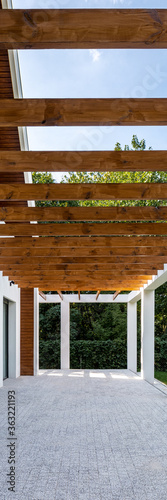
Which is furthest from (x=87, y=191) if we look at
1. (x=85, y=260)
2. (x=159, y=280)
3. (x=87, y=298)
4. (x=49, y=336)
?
(x=49, y=336)

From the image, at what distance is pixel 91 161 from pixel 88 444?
11.7 ft

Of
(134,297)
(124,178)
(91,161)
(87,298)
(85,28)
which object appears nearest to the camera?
(85,28)

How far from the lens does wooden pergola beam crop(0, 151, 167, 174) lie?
4.27 metres

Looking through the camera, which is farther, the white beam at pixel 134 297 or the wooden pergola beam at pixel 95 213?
the white beam at pixel 134 297

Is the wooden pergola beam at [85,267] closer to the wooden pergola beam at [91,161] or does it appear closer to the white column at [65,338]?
the wooden pergola beam at [91,161]

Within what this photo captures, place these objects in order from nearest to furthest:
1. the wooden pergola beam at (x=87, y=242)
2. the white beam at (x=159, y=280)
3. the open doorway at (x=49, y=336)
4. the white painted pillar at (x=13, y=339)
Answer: the wooden pergola beam at (x=87, y=242)
the white beam at (x=159, y=280)
the white painted pillar at (x=13, y=339)
the open doorway at (x=49, y=336)

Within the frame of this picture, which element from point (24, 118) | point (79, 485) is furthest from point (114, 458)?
point (24, 118)

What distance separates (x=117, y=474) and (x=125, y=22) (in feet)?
13.4

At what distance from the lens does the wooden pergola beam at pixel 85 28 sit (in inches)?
101

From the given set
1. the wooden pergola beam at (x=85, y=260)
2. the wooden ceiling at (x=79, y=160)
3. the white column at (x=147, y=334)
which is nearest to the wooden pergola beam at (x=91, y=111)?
the wooden ceiling at (x=79, y=160)

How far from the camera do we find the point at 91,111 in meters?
3.45

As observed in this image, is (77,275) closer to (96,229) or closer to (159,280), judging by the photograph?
(159,280)

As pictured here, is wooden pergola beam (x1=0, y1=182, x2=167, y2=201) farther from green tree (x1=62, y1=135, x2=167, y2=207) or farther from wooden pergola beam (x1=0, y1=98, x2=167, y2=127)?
green tree (x1=62, y1=135, x2=167, y2=207)

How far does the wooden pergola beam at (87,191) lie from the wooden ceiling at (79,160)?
0.01m
